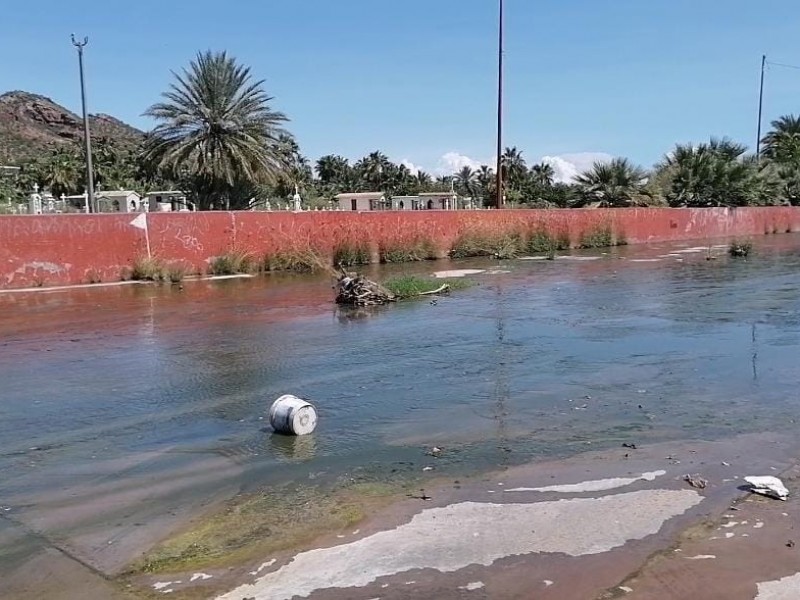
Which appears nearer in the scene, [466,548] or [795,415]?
[466,548]

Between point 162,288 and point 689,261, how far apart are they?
16.8 m

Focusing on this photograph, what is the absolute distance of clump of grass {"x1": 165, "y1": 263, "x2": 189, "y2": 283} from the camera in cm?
2055

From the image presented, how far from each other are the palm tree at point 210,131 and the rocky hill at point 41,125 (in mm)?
88305

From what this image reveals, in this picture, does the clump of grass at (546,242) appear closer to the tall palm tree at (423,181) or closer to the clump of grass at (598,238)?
the clump of grass at (598,238)

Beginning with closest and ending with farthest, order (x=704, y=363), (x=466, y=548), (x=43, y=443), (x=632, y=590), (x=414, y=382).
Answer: (x=632, y=590), (x=466, y=548), (x=43, y=443), (x=414, y=382), (x=704, y=363)

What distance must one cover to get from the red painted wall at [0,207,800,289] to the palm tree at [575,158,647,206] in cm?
536

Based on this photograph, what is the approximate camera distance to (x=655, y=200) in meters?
40.8

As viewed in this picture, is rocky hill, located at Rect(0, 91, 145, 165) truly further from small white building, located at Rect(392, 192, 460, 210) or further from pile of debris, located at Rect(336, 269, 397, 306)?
pile of debris, located at Rect(336, 269, 397, 306)

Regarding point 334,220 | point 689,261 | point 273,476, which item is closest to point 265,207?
point 334,220

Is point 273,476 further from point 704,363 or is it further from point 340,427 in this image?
point 704,363

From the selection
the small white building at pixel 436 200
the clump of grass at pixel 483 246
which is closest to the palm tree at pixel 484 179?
the small white building at pixel 436 200

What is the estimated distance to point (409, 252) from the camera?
2672 centimetres

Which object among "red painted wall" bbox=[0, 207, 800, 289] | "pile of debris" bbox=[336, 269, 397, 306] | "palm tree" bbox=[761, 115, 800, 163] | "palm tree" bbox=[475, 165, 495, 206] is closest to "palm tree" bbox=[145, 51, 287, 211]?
"red painted wall" bbox=[0, 207, 800, 289]

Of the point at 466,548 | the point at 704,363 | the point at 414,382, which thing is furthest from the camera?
the point at 704,363
